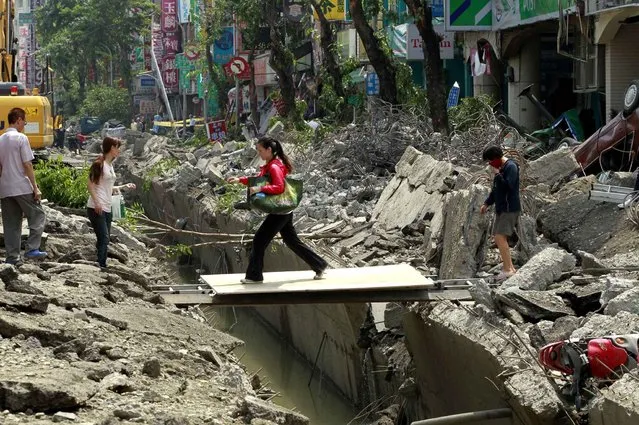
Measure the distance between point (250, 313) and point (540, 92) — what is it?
42.2ft

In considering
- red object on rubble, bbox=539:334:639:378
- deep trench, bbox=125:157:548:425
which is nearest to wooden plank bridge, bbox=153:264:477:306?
deep trench, bbox=125:157:548:425

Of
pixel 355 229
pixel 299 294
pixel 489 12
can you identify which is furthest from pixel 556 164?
pixel 489 12

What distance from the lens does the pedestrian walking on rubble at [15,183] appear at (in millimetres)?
13398

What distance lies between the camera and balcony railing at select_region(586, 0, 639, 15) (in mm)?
24381

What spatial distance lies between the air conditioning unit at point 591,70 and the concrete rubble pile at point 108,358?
1633 cm

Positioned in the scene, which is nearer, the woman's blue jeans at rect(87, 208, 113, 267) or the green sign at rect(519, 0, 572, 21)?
the woman's blue jeans at rect(87, 208, 113, 267)

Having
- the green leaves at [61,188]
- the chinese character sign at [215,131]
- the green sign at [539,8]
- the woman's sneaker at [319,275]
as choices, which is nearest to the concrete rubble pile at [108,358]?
the woman's sneaker at [319,275]

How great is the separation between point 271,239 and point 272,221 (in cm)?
35

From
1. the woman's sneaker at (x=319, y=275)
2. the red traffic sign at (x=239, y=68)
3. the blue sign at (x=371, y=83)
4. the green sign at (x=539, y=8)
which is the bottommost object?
the woman's sneaker at (x=319, y=275)

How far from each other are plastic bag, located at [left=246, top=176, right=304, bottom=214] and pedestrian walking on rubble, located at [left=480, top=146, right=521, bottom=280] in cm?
203

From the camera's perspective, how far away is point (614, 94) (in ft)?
88.3

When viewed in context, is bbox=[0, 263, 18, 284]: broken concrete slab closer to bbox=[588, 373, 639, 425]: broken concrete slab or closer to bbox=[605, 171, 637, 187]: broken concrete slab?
bbox=[588, 373, 639, 425]: broken concrete slab

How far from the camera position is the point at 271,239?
1340 centimetres

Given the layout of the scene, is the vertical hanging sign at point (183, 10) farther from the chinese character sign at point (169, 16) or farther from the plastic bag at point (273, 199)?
the plastic bag at point (273, 199)
